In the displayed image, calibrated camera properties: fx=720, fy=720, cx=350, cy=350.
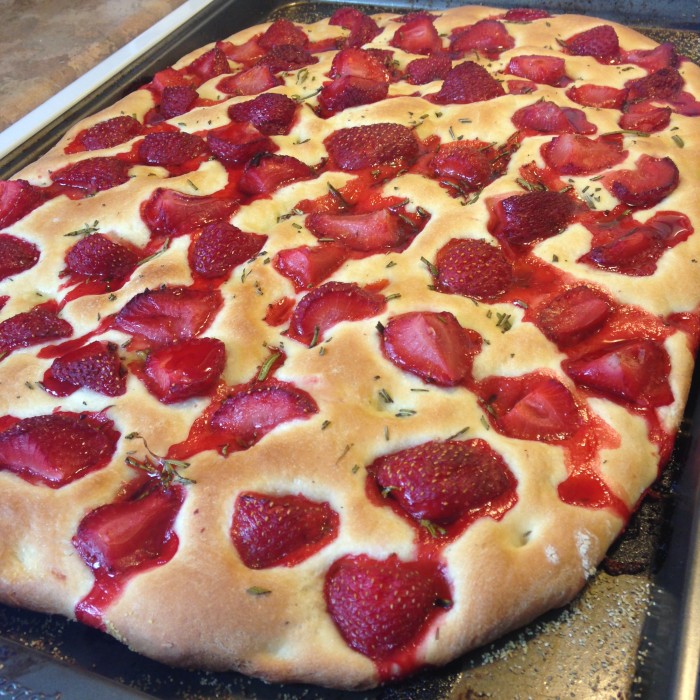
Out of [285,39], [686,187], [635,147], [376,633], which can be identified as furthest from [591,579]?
[285,39]

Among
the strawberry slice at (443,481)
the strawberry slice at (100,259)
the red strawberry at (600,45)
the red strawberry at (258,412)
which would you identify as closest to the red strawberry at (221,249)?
the strawberry slice at (100,259)

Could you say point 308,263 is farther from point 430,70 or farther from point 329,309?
point 430,70

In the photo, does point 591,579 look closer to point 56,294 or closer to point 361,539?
point 361,539

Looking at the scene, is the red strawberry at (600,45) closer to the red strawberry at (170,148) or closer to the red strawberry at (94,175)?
the red strawberry at (170,148)

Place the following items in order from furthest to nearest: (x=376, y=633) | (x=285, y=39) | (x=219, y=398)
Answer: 1. (x=285, y=39)
2. (x=219, y=398)
3. (x=376, y=633)

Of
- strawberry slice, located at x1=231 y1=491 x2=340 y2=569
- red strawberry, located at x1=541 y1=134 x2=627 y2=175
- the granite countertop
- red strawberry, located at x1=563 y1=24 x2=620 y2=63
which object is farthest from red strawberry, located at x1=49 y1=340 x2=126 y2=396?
red strawberry, located at x1=563 y1=24 x2=620 y2=63

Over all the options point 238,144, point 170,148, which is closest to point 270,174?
point 238,144

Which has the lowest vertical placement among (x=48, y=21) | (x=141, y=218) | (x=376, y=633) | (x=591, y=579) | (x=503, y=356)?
(x=591, y=579)
